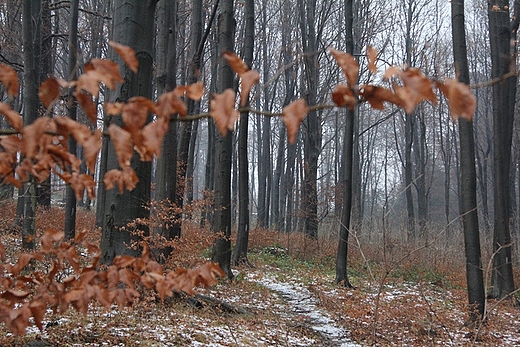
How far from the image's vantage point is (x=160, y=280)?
171cm

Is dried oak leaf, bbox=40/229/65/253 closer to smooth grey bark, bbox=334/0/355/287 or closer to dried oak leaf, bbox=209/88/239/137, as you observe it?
dried oak leaf, bbox=209/88/239/137

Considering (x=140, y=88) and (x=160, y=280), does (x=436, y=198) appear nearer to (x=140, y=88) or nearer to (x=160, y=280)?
(x=140, y=88)

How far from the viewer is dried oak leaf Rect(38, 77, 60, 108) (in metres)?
1.36

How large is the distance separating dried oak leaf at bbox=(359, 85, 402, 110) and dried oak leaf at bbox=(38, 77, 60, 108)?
2.97 ft

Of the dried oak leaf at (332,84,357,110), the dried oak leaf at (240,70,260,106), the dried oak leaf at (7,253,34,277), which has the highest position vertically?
the dried oak leaf at (240,70,260,106)

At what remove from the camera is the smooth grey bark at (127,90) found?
5.07 m

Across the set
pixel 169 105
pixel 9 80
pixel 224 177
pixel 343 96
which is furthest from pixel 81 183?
pixel 224 177

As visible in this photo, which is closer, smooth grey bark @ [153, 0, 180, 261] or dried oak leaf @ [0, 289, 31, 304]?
dried oak leaf @ [0, 289, 31, 304]

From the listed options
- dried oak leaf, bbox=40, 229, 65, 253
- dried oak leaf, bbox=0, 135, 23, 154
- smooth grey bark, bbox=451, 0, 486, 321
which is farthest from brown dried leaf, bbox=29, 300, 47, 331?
smooth grey bark, bbox=451, 0, 486, 321

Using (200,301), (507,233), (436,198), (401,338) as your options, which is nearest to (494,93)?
(507,233)

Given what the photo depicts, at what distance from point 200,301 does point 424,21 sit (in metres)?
23.5

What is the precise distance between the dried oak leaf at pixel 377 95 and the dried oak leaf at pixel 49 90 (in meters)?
0.91

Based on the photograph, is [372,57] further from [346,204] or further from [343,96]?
[346,204]

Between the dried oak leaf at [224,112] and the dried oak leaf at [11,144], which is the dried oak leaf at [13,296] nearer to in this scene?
the dried oak leaf at [11,144]
